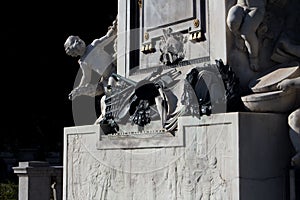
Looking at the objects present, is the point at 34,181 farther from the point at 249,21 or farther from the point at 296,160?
the point at 296,160

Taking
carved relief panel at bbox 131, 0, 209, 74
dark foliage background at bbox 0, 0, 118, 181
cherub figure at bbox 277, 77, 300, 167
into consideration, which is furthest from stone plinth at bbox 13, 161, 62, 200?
dark foliage background at bbox 0, 0, 118, 181

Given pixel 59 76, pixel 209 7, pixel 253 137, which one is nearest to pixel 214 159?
pixel 253 137

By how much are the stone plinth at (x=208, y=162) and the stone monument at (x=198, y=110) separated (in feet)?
0.03

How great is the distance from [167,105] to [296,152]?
1.59 metres

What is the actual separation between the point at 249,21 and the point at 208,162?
4.71 feet

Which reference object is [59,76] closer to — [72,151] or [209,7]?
[72,151]

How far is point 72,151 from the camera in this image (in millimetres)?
8562

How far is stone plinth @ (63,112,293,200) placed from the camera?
633cm

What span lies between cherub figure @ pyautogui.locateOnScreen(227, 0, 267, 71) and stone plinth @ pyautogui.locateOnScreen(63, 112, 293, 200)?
2.40 ft

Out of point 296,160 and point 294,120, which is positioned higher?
point 294,120

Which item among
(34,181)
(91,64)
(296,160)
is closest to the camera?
(296,160)

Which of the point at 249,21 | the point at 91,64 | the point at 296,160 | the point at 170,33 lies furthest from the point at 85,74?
the point at 296,160

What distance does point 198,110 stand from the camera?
22.2 ft

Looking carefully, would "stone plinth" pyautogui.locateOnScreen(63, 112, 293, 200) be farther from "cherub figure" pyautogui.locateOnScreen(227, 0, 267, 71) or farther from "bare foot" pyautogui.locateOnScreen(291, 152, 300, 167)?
"cherub figure" pyautogui.locateOnScreen(227, 0, 267, 71)
